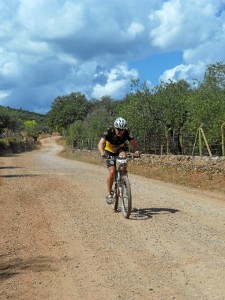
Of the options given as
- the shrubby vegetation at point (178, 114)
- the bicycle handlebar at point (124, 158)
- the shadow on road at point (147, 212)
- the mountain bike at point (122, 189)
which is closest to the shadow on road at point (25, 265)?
the mountain bike at point (122, 189)

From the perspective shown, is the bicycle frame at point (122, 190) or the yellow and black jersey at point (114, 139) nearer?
the bicycle frame at point (122, 190)

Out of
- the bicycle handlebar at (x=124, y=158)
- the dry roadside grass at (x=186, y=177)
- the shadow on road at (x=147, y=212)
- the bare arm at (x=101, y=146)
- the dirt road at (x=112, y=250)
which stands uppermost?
the bare arm at (x=101, y=146)

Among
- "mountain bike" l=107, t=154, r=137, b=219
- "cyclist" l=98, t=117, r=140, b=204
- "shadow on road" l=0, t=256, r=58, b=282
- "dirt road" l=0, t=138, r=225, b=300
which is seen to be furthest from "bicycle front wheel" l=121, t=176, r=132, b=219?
"shadow on road" l=0, t=256, r=58, b=282

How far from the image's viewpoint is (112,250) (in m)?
6.45

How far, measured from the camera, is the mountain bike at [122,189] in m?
8.68

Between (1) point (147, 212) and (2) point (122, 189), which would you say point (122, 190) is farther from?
(1) point (147, 212)

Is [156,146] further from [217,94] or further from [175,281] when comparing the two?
[175,281]

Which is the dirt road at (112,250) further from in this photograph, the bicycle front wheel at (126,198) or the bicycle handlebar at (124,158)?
the bicycle handlebar at (124,158)

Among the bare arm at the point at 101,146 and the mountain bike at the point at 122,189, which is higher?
the bare arm at the point at 101,146

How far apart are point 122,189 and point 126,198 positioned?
38 centimetres

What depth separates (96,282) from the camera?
5.17m

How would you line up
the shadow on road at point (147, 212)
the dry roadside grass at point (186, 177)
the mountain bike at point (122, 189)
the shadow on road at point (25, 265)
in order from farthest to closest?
the dry roadside grass at point (186, 177)
the shadow on road at point (147, 212)
the mountain bike at point (122, 189)
the shadow on road at point (25, 265)

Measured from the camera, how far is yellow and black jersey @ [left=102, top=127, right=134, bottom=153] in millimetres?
9156

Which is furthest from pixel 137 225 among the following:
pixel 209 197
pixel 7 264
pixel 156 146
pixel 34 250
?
pixel 156 146
